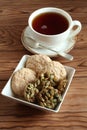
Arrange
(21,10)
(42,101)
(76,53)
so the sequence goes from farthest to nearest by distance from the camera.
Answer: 1. (21,10)
2. (76,53)
3. (42,101)

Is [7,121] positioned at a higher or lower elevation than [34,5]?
lower

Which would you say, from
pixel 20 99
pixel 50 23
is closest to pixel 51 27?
pixel 50 23

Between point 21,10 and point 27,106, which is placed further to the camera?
point 21,10

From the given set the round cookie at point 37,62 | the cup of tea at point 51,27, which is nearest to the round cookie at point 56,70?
→ the round cookie at point 37,62

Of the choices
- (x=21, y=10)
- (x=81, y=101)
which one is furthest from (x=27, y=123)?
(x=21, y=10)

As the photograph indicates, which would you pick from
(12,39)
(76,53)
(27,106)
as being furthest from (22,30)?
(27,106)

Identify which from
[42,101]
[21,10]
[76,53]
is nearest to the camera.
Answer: [42,101]

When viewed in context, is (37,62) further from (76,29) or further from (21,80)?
(76,29)

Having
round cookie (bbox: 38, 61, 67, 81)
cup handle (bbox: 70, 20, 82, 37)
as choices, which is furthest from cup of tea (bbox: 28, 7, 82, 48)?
round cookie (bbox: 38, 61, 67, 81)

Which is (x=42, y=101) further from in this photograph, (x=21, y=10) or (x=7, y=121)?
(x=21, y=10)
